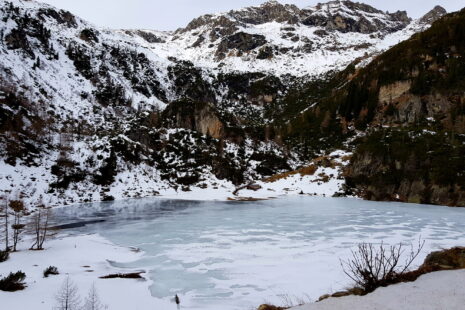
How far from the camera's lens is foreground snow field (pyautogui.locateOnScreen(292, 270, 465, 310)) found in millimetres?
6762

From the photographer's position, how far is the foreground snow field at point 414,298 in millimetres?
6762

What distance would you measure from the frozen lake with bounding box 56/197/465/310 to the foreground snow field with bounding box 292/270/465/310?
3.69m

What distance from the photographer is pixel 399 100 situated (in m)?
82.2

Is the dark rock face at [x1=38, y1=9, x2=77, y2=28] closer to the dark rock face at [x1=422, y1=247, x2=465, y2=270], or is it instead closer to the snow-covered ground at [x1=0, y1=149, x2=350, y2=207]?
the snow-covered ground at [x1=0, y1=149, x2=350, y2=207]

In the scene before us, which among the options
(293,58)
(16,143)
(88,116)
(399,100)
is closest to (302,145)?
(399,100)

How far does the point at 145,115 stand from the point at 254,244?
81133 mm

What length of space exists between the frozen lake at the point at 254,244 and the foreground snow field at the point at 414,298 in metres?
3.69

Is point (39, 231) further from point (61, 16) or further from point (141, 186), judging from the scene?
point (61, 16)

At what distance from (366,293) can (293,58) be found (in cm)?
20110

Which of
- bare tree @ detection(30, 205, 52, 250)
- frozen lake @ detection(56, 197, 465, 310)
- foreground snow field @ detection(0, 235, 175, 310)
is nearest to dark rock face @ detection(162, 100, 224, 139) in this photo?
frozen lake @ detection(56, 197, 465, 310)

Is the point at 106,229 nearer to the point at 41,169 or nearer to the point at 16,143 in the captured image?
the point at 41,169

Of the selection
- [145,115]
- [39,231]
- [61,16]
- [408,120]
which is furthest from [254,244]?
[61,16]

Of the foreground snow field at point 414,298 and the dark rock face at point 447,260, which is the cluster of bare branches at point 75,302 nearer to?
the foreground snow field at point 414,298

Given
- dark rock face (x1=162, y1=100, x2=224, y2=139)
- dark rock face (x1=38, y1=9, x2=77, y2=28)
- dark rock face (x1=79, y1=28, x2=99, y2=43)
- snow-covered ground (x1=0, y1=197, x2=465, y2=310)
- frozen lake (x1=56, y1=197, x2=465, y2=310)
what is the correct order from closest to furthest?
snow-covered ground (x1=0, y1=197, x2=465, y2=310) < frozen lake (x1=56, y1=197, x2=465, y2=310) < dark rock face (x1=162, y1=100, x2=224, y2=139) < dark rock face (x1=79, y1=28, x2=99, y2=43) < dark rock face (x1=38, y1=9, x2=77, y2=28)
